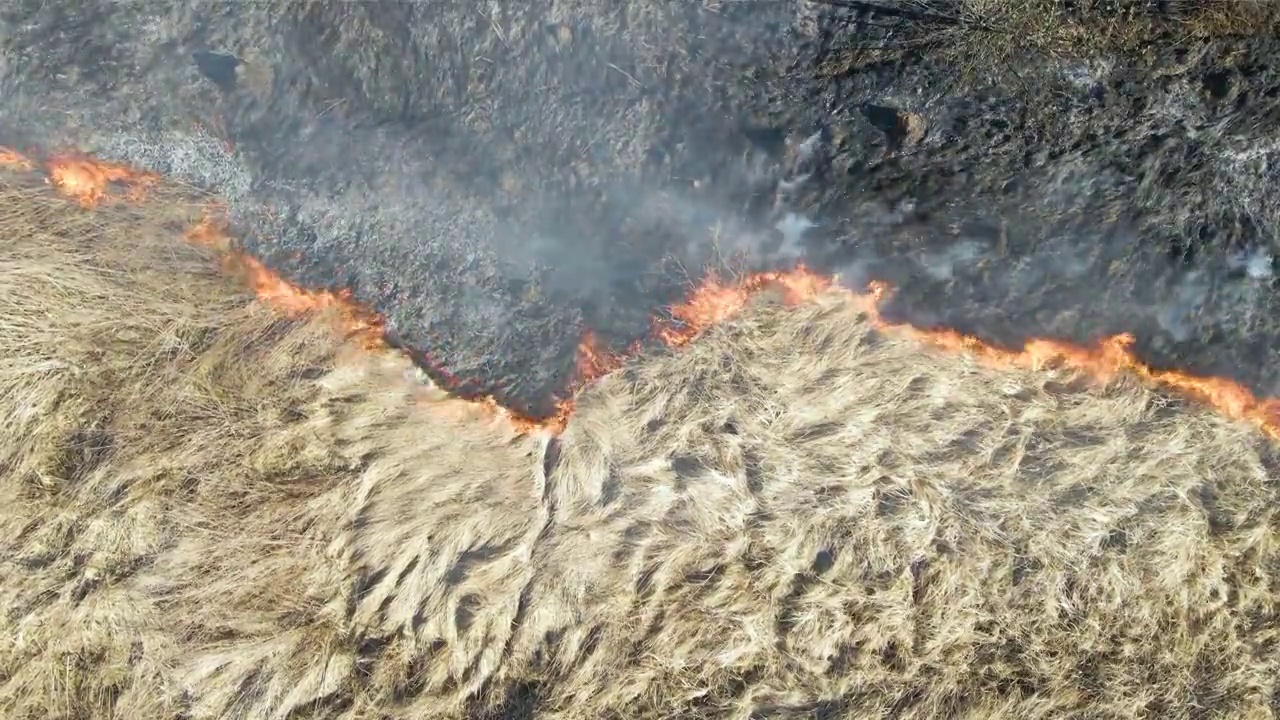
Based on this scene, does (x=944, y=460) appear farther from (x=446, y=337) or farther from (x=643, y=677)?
(x=446, y=337)

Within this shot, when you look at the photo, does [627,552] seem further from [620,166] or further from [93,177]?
[93,177]

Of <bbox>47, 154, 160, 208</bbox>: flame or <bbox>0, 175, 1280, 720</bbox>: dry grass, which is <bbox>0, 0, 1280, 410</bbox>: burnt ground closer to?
<bbox>47, 154, 160, 208</bbox>: flame

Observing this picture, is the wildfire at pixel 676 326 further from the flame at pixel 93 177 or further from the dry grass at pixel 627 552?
the dry grass at pixel 627 552

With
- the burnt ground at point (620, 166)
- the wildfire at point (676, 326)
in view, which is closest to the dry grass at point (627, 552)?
the wildfire at point (676, 326)

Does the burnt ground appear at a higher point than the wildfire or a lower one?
higher

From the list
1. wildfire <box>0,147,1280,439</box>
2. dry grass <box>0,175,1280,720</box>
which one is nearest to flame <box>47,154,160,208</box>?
wildfire <box>0,147,1280,439</box>

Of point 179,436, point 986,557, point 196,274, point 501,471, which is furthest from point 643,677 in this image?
point 196,274
